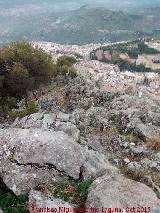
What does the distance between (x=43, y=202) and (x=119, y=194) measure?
6.93ft

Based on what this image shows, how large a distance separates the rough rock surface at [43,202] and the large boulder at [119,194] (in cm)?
78

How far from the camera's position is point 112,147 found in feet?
60.9

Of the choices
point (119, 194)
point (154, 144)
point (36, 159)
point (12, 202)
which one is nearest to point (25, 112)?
point (154, 144)

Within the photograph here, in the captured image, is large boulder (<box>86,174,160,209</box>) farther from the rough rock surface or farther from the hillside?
the rough rock surface

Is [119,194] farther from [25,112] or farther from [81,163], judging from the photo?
[25,112]

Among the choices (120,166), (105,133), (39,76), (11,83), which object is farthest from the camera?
(39,76)

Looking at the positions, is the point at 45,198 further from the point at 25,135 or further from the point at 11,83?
the point at 11,83

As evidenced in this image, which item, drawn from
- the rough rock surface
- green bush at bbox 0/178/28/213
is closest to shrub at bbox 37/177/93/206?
the rough rock surface

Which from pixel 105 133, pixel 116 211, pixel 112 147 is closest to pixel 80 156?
pixel 116 211

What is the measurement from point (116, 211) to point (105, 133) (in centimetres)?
861

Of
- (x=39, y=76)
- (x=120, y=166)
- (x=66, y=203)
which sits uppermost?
(x=66, y=203)

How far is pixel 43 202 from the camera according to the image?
490 inches

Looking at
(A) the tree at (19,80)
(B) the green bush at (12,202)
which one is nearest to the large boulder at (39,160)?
(B) the green bush at (12,202)

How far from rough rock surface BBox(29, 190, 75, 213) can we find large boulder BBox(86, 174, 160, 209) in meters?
0.78
